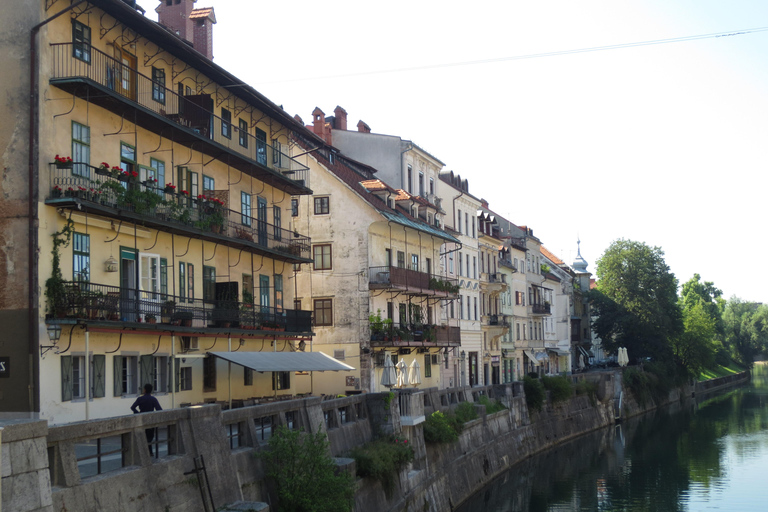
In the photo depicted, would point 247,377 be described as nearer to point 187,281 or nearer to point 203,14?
point 187,281

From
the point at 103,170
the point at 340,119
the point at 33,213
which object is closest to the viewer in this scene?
the point at 33,213

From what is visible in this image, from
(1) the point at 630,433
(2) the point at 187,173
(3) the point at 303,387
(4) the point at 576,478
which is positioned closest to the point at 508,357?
(1) the point at 630,433

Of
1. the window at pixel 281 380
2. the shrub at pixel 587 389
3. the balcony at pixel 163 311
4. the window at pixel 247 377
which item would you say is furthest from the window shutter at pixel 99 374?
the shrub at pixel 587 389

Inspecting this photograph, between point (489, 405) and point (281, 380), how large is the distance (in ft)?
34.5

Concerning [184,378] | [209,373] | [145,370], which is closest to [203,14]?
[209,373]

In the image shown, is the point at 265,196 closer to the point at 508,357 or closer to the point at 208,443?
the point at 208,443

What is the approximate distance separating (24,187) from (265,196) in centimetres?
1486

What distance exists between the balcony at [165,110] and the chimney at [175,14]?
4.07m

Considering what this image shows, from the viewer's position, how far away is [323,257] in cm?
4450

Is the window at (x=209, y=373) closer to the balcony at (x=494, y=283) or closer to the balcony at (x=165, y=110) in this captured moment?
the balcony at (x=165, y=110)

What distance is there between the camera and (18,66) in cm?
2247

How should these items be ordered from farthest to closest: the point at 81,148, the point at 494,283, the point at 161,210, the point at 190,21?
1. the point at 494,283
2. the point at 190,21
3. the point at 161,210
4. the point at 81,148

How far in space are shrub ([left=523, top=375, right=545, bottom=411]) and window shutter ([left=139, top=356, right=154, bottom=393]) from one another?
27.6m

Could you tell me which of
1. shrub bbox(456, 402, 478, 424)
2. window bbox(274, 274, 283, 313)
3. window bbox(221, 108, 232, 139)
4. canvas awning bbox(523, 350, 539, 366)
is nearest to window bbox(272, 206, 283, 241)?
window bbox(274, 274, 283, 313)
